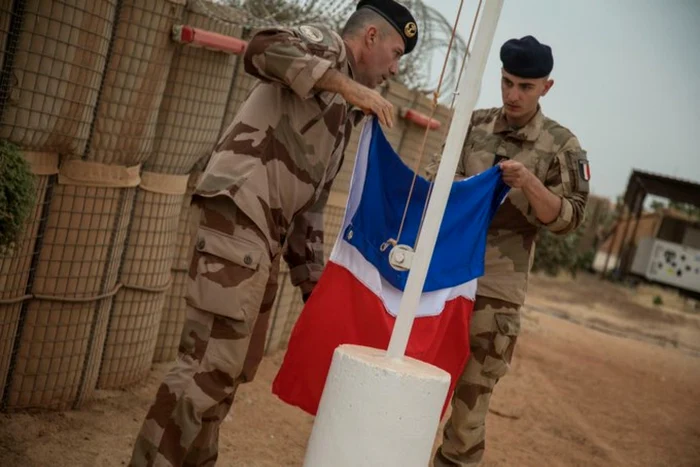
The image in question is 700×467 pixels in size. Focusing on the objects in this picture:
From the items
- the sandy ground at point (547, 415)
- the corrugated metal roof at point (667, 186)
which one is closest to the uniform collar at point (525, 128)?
the sandy ground at point (547, 415)

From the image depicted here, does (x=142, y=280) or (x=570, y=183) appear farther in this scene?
(x=142, y=280)

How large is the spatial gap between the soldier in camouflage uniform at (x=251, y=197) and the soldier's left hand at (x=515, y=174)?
727 mm

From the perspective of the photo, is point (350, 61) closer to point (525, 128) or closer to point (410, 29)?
point (410, 29)

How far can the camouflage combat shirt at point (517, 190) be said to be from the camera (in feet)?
13.7

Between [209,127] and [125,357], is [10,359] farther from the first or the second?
[209,127]

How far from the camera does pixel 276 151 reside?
333 cm

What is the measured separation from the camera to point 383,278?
370 centimetres

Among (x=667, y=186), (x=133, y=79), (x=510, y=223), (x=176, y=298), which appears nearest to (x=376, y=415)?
(x=510, y=223)

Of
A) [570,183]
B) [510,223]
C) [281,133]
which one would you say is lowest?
[510,223]

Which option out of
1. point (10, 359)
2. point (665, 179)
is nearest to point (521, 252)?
point (10, 359)

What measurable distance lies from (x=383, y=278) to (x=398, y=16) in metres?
1.06

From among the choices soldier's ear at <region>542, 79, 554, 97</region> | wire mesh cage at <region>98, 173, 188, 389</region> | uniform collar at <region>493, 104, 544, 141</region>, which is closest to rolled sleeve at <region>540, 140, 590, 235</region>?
uniform collar at <region>493, 104, 544, 141</region>

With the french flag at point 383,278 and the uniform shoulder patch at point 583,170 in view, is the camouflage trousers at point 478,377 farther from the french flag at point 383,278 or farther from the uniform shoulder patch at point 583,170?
the uniform shoulder patch at point 583,170

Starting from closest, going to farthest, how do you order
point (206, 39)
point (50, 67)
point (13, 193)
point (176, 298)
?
point (13, 193)
point (50, 67)
point (206, 39)
point (176, 298)
